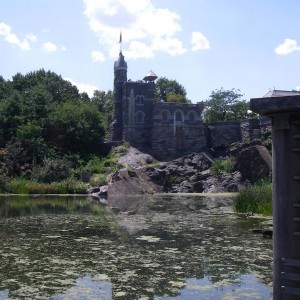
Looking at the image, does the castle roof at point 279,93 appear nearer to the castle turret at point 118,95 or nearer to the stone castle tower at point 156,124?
the stone castle tower at point 156,124

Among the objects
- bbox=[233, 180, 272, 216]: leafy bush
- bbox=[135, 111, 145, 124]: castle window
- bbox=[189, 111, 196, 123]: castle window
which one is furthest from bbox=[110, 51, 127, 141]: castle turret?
bbox=[233, 180, 272, 216]: leafy bush

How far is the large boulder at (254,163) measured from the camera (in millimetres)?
35700

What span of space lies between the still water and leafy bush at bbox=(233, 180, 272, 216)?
1265 millimetres

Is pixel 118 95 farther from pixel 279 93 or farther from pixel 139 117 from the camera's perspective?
pixel 279 93

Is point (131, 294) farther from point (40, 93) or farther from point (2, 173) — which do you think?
point (40, 93)

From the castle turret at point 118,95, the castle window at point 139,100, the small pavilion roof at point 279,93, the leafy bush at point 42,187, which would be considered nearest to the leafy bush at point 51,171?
the leafy bush at point 42,187

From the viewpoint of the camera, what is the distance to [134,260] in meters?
9.82

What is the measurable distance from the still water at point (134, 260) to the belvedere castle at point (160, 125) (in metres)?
30.9

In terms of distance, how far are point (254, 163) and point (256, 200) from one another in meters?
18.7

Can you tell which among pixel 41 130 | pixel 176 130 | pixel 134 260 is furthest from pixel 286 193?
pixel 176 130

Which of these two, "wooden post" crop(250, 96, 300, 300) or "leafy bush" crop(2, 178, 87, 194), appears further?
"leafy bush" crop(2, 178, 87, 194)

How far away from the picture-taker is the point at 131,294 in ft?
24.1

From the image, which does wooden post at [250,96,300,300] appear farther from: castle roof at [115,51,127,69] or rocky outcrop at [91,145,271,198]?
castle roof at [115,51,127,69]

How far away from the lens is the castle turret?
4906 cm
